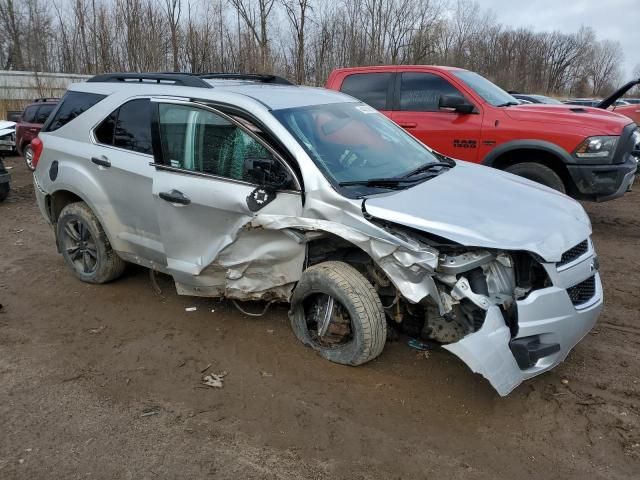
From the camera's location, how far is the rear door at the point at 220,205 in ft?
11.7

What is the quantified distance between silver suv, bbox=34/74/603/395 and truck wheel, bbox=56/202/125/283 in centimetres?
3

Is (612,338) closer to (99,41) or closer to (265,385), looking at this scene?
(265,385)

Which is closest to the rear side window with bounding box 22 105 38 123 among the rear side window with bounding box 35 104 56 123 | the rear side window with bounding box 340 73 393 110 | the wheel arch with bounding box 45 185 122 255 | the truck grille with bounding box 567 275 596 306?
the rear side window with bounding box 35 104 56 123

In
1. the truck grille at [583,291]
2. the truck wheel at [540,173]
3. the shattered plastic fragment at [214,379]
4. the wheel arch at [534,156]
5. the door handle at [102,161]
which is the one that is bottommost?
the shattered plastic fragment at [214,379]

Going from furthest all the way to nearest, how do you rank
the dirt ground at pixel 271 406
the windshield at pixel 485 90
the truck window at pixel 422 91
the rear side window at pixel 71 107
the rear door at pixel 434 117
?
the truck window at pixel 422 91 → the windshield at pixel 485 90 → the rear door at pixel 434 117 → the rear side window at pixel 71 107 → the dirt ground at pixel 271 406

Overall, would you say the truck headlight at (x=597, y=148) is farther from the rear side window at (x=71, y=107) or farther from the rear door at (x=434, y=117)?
the rear side window at (x=71, y=107)

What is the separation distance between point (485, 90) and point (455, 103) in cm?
74

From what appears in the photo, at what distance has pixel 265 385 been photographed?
3.43 metres

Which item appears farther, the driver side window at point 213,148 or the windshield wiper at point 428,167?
the windshield wiper at point 428,167

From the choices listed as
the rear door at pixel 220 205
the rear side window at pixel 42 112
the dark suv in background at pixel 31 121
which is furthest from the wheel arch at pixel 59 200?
the rear side window at pixel 42 112

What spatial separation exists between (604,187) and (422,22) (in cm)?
2493

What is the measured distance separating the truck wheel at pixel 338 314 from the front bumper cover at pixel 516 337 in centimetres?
56

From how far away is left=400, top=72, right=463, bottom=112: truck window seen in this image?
6909 mm

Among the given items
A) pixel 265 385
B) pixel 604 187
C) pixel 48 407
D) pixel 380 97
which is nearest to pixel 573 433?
pixel 265 385
